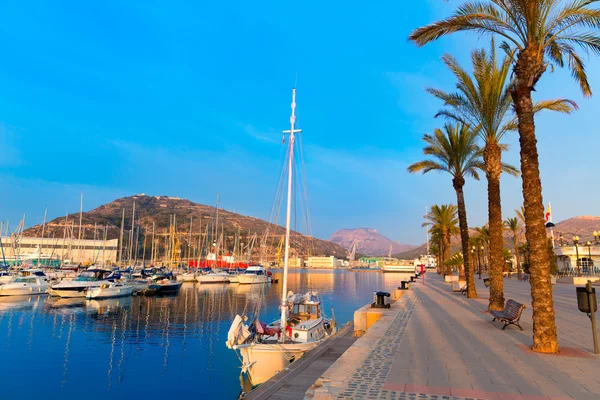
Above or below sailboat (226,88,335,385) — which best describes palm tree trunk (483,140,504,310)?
above

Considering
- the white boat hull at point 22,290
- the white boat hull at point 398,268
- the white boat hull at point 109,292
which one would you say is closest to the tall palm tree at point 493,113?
the white boat hull at point 109,292

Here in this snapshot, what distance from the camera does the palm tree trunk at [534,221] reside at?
26.5 ft

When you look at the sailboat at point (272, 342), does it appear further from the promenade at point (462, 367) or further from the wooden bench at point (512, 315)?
the wooden bench at point (512, 315)

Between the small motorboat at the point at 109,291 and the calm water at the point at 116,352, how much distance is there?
5.63 metres

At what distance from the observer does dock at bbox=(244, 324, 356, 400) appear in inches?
301

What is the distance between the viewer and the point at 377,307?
669 inches

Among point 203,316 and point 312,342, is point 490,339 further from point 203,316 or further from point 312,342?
point 203,316

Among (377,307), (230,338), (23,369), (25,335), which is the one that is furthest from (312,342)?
(25,335)

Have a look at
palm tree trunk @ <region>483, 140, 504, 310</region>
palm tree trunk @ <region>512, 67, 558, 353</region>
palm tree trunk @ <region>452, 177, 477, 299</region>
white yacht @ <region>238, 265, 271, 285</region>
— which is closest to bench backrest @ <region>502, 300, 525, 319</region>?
palm tree trunk @ <region>512, 67, 558, 353</region>

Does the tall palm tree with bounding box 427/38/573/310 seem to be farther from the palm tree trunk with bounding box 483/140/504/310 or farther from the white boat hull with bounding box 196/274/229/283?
the white boat hull with bounding box 196/274/229/283

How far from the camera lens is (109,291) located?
1613 inches

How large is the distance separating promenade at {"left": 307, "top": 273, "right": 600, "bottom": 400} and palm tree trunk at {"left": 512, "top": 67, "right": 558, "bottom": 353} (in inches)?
21.2

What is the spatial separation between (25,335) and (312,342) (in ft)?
59.7

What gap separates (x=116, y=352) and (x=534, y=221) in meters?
18.7
